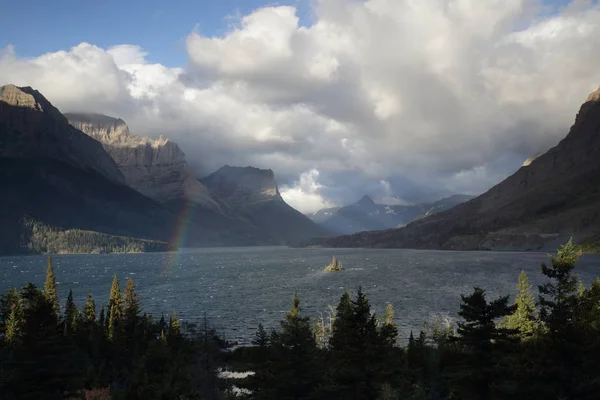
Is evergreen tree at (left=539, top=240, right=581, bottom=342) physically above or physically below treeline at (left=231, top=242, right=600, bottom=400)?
above

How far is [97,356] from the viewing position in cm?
9000

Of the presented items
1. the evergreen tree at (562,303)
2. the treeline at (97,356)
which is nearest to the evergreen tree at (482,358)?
the evergreen tree at (562,303)

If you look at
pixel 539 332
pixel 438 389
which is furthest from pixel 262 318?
pixel 539 332

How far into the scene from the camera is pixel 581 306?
33.3 meters

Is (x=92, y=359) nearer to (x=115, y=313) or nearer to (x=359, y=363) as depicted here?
(x=115, y=313)

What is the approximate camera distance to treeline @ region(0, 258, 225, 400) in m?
40.9

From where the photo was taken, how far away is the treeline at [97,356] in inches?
1610

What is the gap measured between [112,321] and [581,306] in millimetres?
89663

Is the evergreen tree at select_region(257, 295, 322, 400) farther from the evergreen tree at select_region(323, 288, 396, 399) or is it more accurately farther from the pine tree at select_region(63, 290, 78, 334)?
the pine tree at select_region(63, 290, 78, 334)

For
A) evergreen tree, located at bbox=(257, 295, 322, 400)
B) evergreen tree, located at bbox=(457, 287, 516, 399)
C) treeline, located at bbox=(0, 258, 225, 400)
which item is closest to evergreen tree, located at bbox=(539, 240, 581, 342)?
evergreen tree, located at bbox=(457, 287, 516, 399)

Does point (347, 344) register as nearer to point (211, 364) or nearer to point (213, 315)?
point (211, 364)

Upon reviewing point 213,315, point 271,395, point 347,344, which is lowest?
point 213,315

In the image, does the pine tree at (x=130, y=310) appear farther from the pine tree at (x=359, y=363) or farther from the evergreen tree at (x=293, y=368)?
the pine tree at (x=359, y=363)

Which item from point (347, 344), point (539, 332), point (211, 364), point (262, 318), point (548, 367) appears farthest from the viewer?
point (262, 318)
